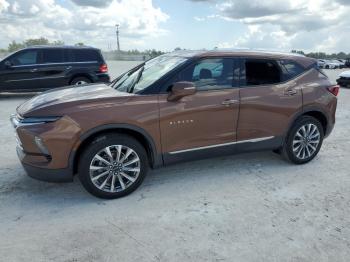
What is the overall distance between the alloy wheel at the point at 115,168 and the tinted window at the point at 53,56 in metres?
8.03

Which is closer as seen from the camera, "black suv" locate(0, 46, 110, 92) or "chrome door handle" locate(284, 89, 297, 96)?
"chrome door handle" locate(284, 89, 297, 96)

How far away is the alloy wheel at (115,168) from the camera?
3.58 metres

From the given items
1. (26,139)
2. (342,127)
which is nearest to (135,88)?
(26,139)

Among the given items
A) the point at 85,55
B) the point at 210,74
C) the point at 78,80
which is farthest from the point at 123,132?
the point at 85,55

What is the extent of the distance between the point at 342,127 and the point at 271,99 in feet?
11.5

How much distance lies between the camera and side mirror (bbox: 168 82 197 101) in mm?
3668

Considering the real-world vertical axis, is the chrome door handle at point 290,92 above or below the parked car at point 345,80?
above

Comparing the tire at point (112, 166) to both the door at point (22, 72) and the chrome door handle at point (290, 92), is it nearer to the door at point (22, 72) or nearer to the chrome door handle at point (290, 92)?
the chrome door handle at point (290, 92)

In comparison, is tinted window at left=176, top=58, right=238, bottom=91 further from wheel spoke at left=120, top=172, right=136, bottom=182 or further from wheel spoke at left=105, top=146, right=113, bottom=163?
wheel spoke at left=120, top=172, right=136, bottom=182

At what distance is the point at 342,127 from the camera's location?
6.92 m

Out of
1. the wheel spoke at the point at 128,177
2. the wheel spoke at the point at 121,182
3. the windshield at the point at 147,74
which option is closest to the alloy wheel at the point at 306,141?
the windshield at the point at 147,74

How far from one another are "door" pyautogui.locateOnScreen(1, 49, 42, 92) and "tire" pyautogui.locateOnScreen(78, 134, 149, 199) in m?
7.98

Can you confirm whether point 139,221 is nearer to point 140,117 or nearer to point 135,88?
point 140,117

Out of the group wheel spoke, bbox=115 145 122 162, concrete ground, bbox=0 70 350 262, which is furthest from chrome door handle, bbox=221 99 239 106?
wheel spoke, bbox=115 145 122 162
